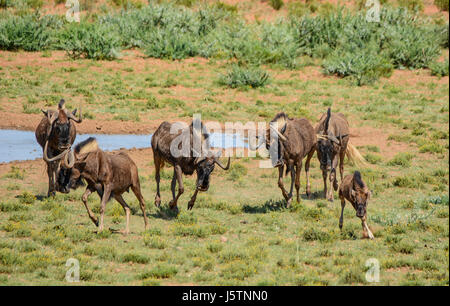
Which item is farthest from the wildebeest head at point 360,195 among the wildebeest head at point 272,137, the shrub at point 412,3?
the shrub at point 412,3

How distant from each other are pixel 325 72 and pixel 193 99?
28.4 ft

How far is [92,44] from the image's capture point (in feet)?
107

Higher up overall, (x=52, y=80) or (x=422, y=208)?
(x=52, y=80)

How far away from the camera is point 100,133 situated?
831 inches

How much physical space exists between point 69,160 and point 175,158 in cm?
265

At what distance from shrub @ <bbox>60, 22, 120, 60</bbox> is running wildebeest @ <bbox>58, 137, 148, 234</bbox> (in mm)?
21599

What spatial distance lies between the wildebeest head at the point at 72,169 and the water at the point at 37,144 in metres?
6.94

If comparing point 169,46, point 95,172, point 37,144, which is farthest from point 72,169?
point 169,46

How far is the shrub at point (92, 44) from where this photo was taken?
32438 mm

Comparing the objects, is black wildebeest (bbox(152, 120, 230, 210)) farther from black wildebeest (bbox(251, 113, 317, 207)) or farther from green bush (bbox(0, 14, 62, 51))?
green bush (bbox(0, 14, 62, 51))

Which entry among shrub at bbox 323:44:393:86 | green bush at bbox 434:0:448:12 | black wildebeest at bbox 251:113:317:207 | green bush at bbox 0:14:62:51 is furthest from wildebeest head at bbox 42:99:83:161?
green bush at bbox 434:0:448:12

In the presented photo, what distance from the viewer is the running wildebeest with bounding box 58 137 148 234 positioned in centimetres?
1120

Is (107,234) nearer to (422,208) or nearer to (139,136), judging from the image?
(422,208)
